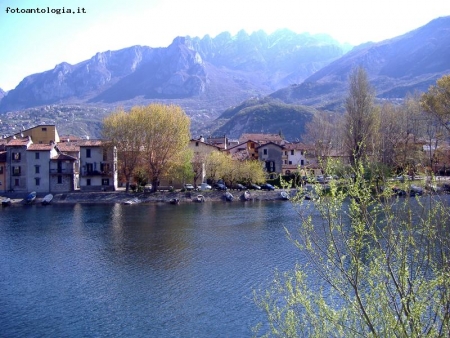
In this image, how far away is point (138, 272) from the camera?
29703mm

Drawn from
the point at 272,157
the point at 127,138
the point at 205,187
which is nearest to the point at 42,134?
the point at 127,138

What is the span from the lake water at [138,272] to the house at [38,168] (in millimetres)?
18561

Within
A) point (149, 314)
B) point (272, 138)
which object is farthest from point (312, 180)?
point (272, 138)

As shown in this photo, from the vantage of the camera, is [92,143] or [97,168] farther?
[92,143]

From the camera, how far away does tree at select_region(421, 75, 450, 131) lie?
2218 inches

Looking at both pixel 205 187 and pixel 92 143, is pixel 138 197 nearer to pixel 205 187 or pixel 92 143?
pixel 205 187

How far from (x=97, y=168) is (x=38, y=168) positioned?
28.0 ft

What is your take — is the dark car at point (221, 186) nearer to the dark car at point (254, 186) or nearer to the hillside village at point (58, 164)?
the dark car at point (254, 186)

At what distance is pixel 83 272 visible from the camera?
97.8ft

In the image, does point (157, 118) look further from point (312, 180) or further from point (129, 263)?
point (312, 180)

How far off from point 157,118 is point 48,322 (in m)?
50.7

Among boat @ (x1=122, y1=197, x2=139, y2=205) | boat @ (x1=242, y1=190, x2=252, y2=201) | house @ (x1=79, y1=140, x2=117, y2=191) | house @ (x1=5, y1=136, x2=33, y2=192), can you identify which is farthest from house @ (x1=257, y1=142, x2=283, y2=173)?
house @ (x1=5, y1=136, x2=33, y2=192)

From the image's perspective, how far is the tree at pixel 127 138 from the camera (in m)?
69.9

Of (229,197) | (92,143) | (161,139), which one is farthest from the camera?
(92,143)
